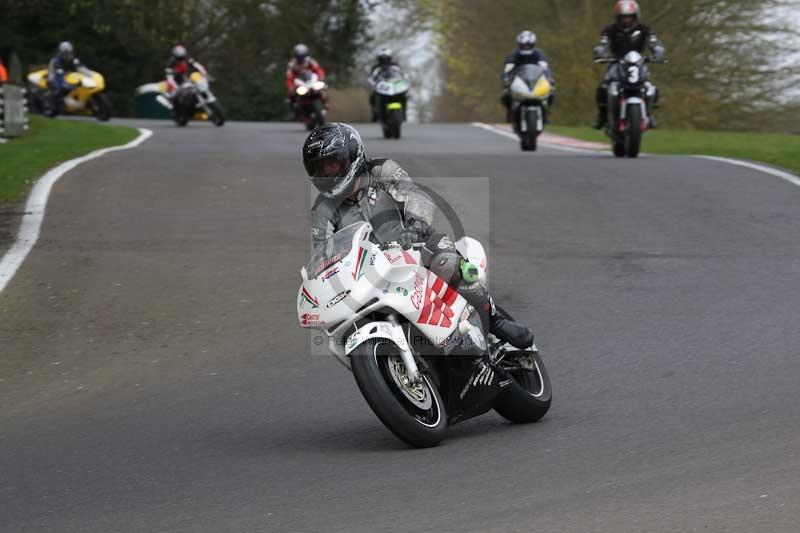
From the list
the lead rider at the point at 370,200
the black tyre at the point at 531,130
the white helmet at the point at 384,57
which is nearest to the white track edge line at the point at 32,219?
the lead rider at the point at 370,200

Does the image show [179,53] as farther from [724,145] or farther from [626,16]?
[626,16]

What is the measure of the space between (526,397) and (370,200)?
1266 mm

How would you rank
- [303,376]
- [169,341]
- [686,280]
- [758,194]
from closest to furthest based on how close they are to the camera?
[303,376] < [169,341] < [686,280] < [758,194]

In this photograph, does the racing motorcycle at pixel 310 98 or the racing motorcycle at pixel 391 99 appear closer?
the racing motorcycle at pixel 391 99

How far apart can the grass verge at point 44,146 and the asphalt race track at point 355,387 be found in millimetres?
715

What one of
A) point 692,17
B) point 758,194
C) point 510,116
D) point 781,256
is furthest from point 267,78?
point 781,256

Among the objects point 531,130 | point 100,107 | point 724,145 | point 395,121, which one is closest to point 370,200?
point 531,130

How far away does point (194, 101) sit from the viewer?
1227 inches

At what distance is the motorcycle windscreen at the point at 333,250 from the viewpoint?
6.51 meters

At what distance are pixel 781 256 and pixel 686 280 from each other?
4.04 feet

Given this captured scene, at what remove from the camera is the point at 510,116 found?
73.7 ft

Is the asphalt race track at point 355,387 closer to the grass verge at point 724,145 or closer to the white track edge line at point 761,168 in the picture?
the white track edge line at point 761,168

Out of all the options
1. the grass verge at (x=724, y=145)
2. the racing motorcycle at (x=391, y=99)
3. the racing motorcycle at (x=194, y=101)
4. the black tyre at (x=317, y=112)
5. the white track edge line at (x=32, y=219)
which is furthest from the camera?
the racing motorcycle at (x=194, y=101)

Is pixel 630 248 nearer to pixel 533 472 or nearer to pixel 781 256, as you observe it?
pixel 781 256
